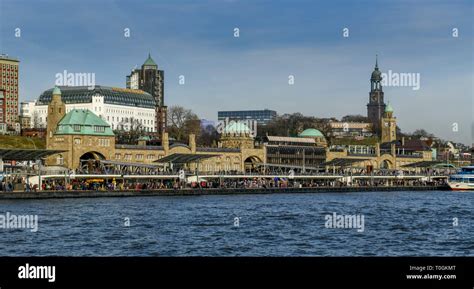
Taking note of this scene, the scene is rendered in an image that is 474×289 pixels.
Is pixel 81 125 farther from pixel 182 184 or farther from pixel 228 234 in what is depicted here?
pixel 228 234

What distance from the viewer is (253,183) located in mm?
116125

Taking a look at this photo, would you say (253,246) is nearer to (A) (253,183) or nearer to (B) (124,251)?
(B) (124,251)

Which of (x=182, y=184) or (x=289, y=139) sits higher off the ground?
(x=289, y=139)

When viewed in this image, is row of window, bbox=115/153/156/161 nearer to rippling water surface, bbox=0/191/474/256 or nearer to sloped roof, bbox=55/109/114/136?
sloped roof, bbox=55/109/114/136

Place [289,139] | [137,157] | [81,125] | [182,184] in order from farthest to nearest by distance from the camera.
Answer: [289,139] → [137,157] → [81,125] → [182,184]

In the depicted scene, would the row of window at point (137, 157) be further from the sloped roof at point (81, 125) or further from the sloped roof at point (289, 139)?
the sloped roof at point (289, 139)

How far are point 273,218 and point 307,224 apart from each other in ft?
18.9

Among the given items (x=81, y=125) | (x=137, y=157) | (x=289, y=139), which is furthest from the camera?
(x=289, y=139)

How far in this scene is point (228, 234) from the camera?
4388cm

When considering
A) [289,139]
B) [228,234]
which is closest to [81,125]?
[289,139]

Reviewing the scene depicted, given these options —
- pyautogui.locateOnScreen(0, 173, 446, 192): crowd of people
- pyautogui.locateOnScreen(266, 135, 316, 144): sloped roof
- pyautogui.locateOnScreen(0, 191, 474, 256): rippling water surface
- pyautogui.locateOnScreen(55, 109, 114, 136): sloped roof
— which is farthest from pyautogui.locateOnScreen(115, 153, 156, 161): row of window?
pyautogui.locateOnScreen(0, 191, 474, 256): rippling water surface

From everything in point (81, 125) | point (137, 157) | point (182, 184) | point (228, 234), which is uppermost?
point (81, 125)

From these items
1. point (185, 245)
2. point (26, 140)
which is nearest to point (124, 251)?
point (185, 245)
